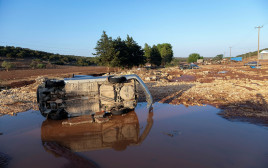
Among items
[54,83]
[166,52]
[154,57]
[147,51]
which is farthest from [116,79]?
[166,52]

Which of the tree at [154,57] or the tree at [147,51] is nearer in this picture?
the tree at [147,51]

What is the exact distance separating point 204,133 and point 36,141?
597 centimetres

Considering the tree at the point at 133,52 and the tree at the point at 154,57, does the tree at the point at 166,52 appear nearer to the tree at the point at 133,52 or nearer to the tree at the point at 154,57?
the tree at the point at 154,57

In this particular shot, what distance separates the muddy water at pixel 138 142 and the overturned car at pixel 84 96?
1.87ft

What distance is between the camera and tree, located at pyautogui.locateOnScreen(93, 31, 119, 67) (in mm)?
27172

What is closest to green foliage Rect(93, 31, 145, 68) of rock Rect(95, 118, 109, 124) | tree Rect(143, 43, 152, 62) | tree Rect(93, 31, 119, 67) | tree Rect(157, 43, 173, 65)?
tree Rect(93, 31, 119, 67)

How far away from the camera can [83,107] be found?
22.6 feet

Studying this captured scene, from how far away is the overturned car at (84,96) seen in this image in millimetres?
6645

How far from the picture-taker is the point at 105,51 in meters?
28.1

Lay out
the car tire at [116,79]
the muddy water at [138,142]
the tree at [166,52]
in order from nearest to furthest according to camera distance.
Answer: the muddy water at [138,142], the car tire at [116,79], the tree at [166,52]

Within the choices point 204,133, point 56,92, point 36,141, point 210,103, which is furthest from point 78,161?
point 210,103

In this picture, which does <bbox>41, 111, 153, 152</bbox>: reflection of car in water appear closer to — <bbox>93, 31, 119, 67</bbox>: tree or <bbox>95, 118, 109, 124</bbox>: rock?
<bbox>95, 118, 109, 124</bbox>: rock

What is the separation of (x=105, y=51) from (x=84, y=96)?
2246 centimetres

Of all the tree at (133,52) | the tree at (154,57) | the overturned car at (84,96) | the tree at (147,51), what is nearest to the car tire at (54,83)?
the overturned car at (84,96)
